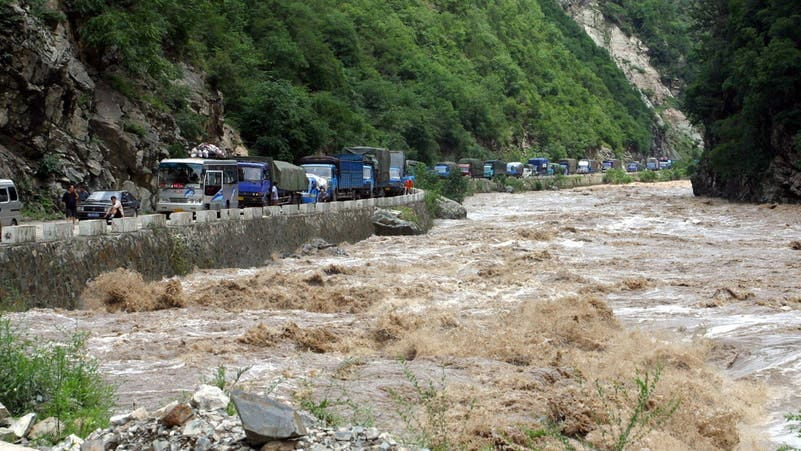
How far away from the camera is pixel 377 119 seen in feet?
268

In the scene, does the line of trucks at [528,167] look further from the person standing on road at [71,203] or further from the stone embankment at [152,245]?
the person standing on road at [71,203]

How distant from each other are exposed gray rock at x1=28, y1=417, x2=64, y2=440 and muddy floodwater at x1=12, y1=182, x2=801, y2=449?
1.44 m

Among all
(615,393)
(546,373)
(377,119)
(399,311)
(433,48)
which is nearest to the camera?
(615,393)

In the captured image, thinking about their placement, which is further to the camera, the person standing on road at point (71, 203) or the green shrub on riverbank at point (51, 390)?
the person standing on road at point (71, 203)

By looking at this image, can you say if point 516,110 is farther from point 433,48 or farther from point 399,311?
point 399,311

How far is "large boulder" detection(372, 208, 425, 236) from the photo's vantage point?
127 feet

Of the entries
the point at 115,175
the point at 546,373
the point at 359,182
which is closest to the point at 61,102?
the point at 115,175

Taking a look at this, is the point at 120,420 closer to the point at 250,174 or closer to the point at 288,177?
the point at 250,174

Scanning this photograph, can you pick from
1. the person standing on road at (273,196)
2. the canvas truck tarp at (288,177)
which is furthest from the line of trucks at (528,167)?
the person standing on road at (273,196)

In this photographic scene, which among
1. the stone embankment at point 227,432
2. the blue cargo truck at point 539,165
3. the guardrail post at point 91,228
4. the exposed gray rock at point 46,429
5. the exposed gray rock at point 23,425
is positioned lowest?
the exposed gray rock at point 46,429

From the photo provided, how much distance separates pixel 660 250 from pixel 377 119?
174 ft

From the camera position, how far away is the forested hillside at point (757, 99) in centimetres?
5059

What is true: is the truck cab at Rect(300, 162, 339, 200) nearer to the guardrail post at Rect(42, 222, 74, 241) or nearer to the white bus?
the white bus

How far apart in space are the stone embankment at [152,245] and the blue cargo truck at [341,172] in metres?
7.02
